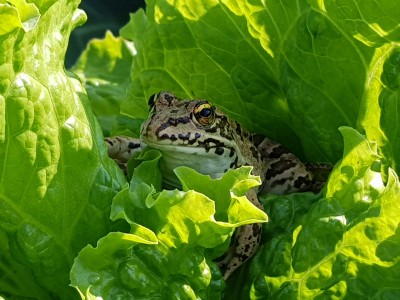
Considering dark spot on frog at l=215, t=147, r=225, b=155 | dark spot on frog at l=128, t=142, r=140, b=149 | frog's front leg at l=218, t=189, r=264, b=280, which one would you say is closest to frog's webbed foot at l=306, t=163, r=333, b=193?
dark spot on frog at l=215, t=147, r=225, b=155

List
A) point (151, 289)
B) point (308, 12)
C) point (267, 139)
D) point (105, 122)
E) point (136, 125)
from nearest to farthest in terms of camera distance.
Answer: point (151, 289) → point (308, 12) → point (267, 139) → point (136, 125) → point (105, 122)

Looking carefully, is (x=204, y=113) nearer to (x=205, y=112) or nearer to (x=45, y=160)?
(x=205, y=112)

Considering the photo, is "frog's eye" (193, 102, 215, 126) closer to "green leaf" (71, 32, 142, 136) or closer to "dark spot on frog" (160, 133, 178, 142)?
"dark spot on frog" (160, 133, 178, 142)

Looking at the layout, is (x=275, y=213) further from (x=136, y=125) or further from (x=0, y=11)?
(x=0, y=11)

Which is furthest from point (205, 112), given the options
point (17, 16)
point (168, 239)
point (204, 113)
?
point (17, 16)

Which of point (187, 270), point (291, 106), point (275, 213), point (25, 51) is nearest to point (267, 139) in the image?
point (291, 106)

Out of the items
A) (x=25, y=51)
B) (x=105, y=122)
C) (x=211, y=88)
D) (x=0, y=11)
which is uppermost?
(x=0, y=11)
